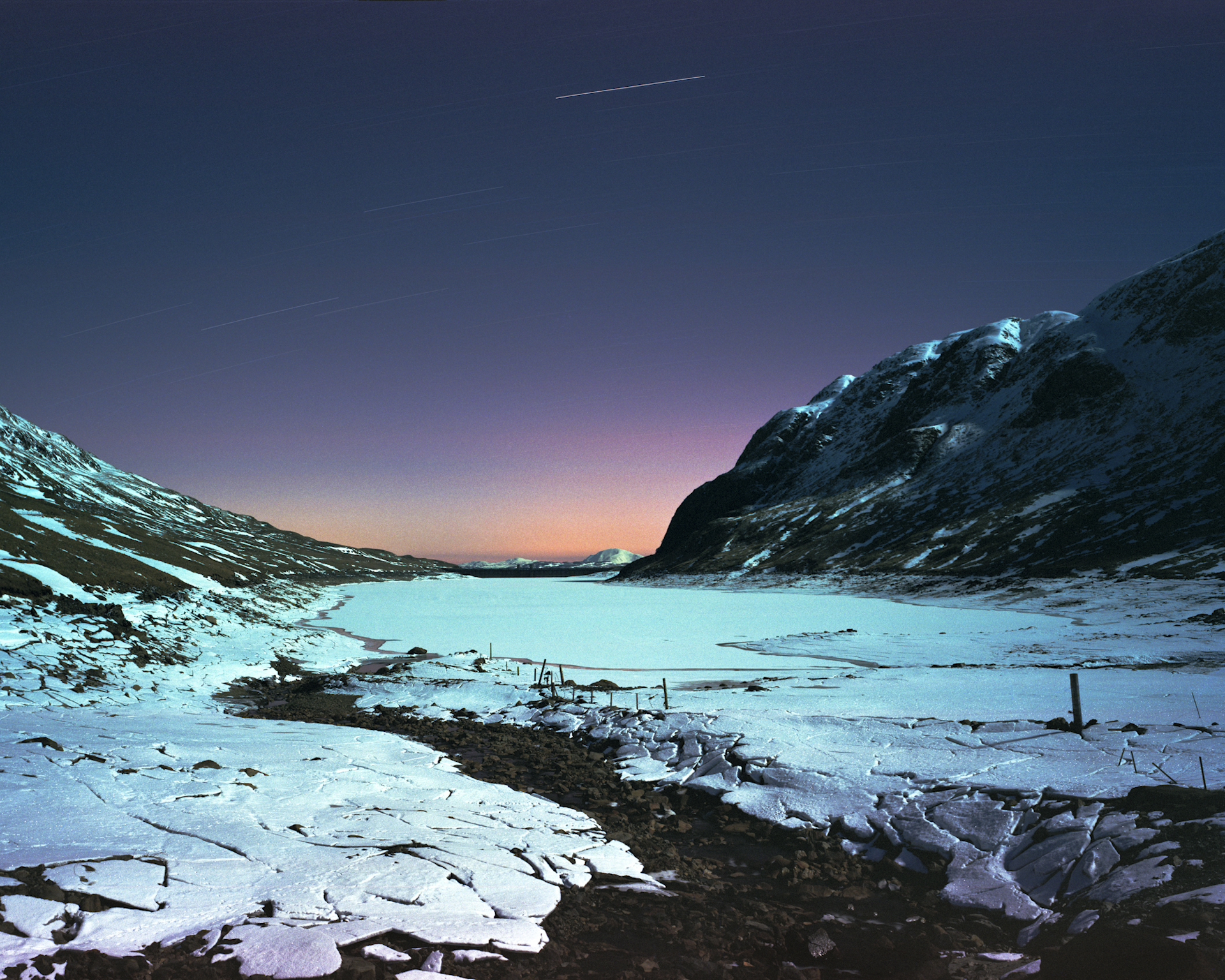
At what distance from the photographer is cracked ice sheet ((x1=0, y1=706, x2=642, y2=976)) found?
789cm

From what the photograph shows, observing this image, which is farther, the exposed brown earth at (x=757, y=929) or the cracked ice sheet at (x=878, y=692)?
the cracked ice sheet at (x=878, y=692)

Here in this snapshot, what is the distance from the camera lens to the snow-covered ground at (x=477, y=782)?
8.45 m

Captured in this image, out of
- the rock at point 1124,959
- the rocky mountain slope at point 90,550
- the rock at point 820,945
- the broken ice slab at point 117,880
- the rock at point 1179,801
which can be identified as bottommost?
the rock at point 820,945

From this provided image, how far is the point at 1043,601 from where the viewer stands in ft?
184

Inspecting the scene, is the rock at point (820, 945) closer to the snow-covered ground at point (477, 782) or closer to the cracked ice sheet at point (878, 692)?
the snow-covered ground at point (477, 782)

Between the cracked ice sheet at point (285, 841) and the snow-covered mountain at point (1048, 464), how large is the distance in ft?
222

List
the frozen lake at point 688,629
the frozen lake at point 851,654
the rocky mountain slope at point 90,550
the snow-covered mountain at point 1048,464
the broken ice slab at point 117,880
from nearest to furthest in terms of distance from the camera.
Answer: the broken ice slab at point 117,880 < the frozen lake at point 851,654 < the rocky mountain slope at point 90,550 < the frozen lake at point 688,629 < the snow-covered mountain at point 1048,464

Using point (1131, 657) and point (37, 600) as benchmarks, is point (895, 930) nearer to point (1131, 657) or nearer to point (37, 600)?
point (1131, 657)

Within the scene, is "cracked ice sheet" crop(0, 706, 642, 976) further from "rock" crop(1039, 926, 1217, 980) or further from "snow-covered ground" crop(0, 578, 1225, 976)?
"rock" crop(1039, 926, 1217, 980)

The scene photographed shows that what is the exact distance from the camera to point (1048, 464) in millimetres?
116625

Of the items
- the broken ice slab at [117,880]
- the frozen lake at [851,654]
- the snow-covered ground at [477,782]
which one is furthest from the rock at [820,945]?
the frozen lake at [851,654]

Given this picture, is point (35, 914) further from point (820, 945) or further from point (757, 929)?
point (820, 945)

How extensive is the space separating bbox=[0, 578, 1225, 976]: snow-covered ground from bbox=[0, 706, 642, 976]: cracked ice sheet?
5cm

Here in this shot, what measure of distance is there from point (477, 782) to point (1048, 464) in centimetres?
13407
